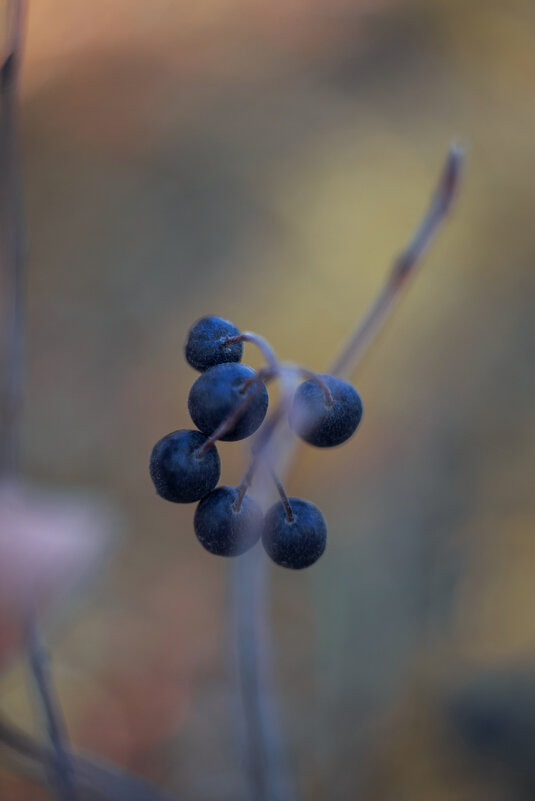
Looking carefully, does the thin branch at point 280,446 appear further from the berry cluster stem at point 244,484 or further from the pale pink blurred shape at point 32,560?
the pale pink blurred shape at point 32,560

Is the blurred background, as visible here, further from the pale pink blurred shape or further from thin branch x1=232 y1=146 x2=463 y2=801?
the pale pink blurred shape

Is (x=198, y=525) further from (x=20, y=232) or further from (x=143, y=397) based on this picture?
(x=143, y=397)

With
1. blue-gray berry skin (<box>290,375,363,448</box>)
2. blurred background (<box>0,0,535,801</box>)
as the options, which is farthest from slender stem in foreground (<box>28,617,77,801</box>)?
blurred background (<box>0,0,535,801</box>)

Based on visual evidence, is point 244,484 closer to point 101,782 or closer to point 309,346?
point 101,782

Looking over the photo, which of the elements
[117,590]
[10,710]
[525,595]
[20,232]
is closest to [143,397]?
[117,590]

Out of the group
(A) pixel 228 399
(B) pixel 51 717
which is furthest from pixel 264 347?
(B) pixel 51 717

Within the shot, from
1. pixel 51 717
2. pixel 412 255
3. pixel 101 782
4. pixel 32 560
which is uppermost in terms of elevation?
pixel 412 255
